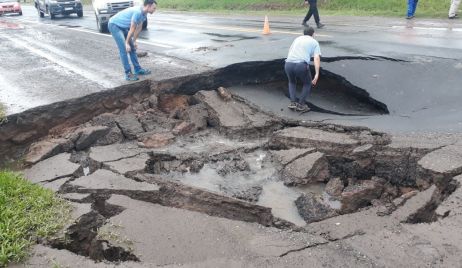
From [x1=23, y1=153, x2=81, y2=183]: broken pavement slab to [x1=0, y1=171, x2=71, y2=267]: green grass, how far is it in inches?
22.8

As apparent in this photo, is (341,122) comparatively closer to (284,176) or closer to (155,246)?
(284,176)

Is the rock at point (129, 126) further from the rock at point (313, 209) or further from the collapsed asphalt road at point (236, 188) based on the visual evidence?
the rock at point (313, 209)

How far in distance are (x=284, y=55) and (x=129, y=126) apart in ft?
12.7

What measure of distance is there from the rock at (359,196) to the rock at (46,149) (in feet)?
13.1

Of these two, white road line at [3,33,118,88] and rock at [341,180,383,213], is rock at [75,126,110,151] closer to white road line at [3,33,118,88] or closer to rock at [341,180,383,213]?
white road line at [3,33,118,88]

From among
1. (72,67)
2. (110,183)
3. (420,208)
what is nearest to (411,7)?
(72,67)

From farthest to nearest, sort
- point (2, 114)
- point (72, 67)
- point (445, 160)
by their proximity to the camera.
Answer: point (72, 67)
point (2, 114)
point (445, 160)

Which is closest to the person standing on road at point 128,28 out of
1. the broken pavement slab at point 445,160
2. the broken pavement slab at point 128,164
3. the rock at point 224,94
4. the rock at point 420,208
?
the rock at point 224,94

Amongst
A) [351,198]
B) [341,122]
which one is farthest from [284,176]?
[341,122]

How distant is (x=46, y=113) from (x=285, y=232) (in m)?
4.39

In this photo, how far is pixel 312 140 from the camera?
5941mm

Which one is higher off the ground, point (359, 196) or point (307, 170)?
point (307, 170)

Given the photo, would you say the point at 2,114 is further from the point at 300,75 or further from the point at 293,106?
the point at 300,75

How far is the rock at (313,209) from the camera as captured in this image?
4898 mm
